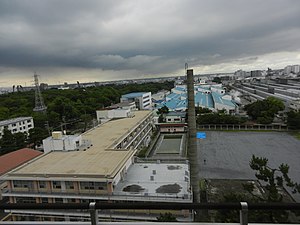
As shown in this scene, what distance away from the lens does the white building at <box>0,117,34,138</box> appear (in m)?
12.0

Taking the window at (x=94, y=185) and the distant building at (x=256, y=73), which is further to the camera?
the distant building at (x=256, y=73)

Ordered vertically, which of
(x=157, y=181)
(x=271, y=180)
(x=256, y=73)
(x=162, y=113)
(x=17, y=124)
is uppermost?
(x=256, y=73)

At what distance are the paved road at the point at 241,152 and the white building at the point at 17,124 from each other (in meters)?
9.73

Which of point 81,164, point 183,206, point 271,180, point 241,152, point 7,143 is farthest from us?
point 7,143

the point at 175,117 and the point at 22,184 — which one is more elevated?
the point at 22,184

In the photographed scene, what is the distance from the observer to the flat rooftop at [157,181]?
446 cm

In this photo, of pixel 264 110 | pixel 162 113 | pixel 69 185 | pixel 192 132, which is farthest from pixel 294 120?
pixel 69 185

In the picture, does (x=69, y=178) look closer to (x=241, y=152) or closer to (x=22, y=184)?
(x=22, y=184)

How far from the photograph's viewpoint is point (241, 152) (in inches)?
354

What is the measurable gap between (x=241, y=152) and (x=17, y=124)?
37.5 feet

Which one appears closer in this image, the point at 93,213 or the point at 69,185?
the point at 93,213

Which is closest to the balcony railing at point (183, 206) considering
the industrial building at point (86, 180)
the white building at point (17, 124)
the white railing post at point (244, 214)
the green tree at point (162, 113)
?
the white railing post at point (244, 214)

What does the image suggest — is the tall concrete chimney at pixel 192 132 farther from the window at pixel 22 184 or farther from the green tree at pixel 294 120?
the green tree at pixel 294 120

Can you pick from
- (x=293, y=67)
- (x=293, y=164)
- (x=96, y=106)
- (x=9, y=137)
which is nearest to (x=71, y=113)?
(x=96, y=106)
